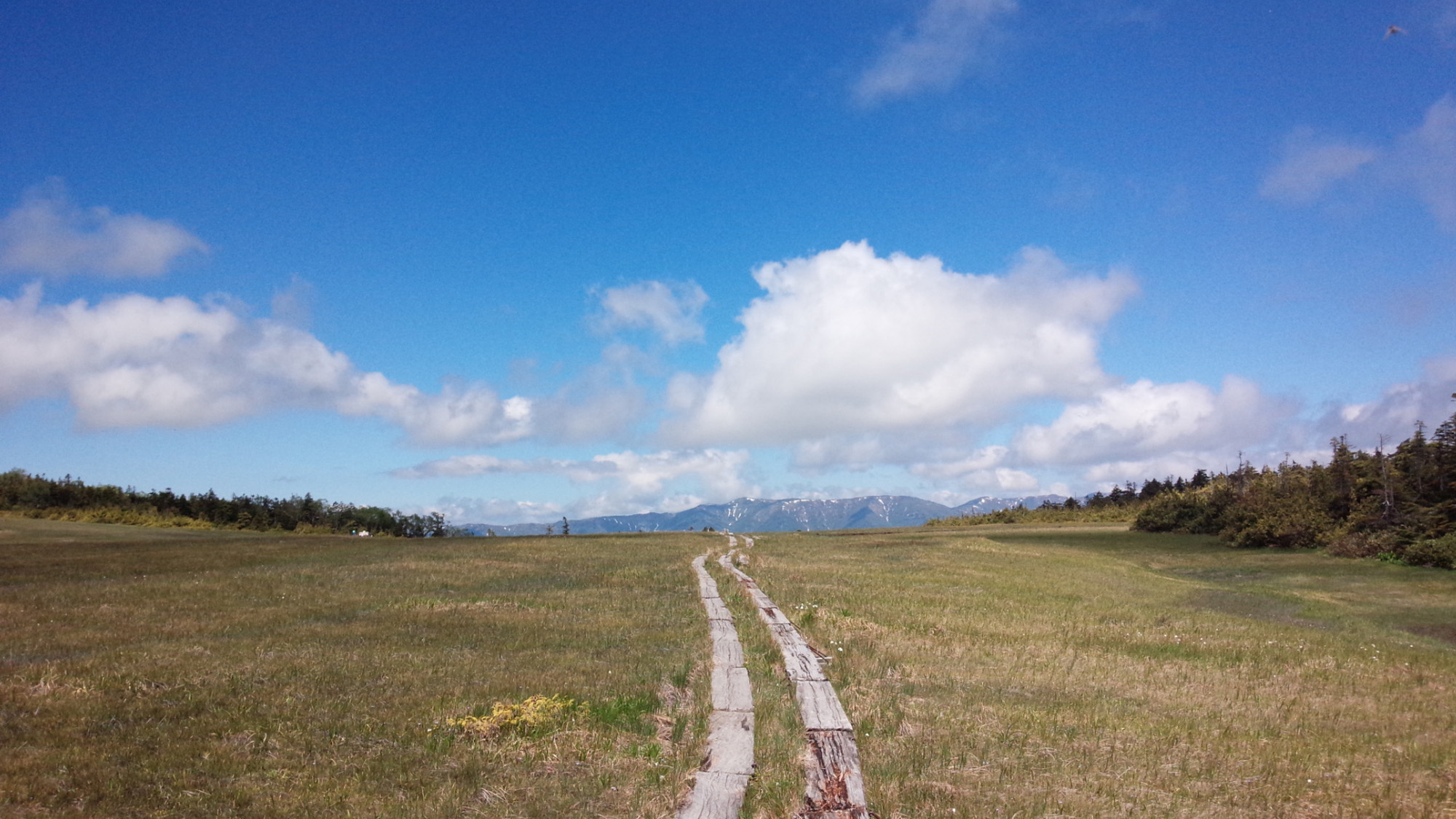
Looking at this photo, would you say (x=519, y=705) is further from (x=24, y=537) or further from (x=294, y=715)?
(x=24, y=537)

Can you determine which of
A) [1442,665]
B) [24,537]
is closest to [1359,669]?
[1442,665]

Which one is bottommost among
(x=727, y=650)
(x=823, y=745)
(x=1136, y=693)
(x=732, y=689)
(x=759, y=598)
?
(x=1136, y=693)

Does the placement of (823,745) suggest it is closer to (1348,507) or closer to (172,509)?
(1348,507)

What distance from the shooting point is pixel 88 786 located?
830 centimetres

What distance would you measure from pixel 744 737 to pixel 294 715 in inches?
258

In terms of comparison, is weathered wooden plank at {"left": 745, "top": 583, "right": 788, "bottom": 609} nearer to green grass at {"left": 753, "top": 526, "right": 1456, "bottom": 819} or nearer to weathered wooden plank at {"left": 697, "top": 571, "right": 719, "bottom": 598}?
green grass at {"left": 753, "top": 526, "right": 1456, "bottom": 819}

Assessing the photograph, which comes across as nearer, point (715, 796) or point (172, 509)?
point (715, 796)

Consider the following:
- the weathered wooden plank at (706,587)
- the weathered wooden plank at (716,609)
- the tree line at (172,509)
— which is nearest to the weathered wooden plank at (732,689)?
the weathered wooden plank at (716,609)

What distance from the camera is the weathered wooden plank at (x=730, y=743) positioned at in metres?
8.97

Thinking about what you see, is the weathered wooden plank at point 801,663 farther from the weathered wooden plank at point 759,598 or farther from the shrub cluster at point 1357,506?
the shrub cluster at point 1357,506

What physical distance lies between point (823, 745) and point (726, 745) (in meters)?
1.21

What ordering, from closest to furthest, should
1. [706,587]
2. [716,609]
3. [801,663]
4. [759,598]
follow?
[801,663] < [716,609] < [759,598] < [706,587]

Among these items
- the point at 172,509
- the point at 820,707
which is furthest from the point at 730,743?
the point at 172,509

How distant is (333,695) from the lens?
12352 millimetres
